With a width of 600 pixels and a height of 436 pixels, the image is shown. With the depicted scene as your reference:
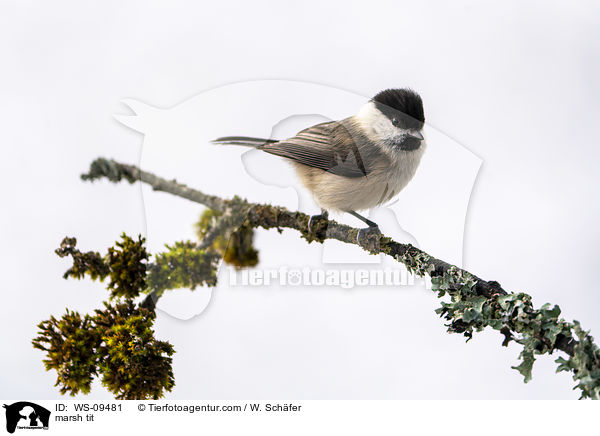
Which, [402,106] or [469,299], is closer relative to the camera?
[469,299]

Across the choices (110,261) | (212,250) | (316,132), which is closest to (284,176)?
(316,132)

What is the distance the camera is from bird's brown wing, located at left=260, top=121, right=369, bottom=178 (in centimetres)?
131

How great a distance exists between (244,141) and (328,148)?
0.21m

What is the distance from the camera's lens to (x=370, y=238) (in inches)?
52.1

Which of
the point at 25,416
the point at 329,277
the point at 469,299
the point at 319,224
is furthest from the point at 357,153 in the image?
the point at 25,416

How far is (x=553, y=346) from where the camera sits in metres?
0.99

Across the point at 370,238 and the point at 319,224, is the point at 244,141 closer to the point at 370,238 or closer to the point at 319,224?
the point at 319,224

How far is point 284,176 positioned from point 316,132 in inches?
5.4

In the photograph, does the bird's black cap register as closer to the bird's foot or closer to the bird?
the bird

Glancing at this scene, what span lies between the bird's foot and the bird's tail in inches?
12.8

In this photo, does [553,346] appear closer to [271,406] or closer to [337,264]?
[337,264]

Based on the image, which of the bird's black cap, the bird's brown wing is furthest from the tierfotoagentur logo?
the bird's black cap

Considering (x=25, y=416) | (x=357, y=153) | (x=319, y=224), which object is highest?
(x=357, y=153)

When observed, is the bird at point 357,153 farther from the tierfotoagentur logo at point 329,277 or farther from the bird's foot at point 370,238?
the tierfotoagentur logo at point 329,277
